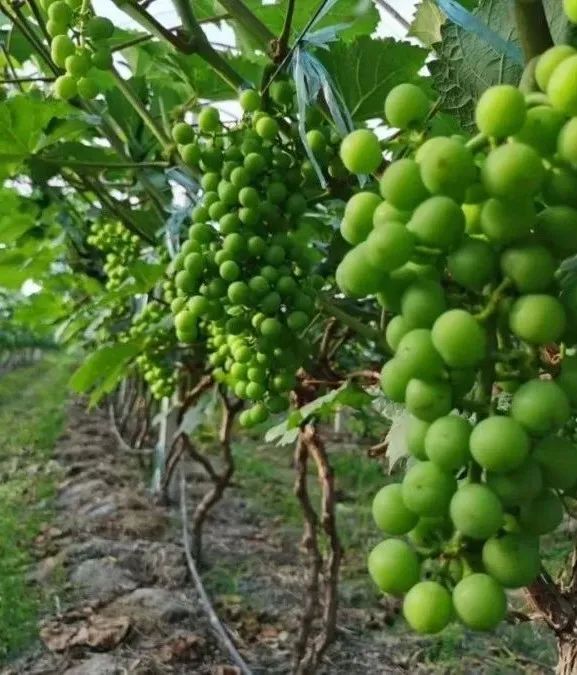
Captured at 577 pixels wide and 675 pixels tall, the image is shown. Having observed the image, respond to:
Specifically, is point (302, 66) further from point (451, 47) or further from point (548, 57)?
point (548, 57)

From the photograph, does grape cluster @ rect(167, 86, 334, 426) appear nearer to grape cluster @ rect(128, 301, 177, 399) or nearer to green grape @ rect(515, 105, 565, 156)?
green grape @ rect(515, 105, 565, 156)

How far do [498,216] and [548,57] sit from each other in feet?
0.33

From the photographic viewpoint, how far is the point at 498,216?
1.48ft

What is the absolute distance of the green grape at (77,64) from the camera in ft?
3.96

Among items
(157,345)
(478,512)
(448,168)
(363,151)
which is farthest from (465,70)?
(157,345)

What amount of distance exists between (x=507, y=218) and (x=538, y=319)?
5cm

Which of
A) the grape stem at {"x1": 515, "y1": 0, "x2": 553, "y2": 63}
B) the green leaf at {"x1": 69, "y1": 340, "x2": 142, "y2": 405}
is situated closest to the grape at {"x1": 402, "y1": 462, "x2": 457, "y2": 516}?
the grape stem at {"x1": 515, "y1": 0, "x2": 553, "y2": 63}

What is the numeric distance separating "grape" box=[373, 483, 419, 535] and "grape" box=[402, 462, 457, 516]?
1 cm

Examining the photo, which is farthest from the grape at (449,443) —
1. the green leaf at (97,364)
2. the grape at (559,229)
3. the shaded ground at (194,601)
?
the shaded ground at (194,601)

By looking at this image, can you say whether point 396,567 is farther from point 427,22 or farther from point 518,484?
point 427,22

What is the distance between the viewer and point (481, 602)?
0.43 meters

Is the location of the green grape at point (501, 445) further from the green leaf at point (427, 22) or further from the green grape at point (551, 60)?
the green leaf at point (427, 22)

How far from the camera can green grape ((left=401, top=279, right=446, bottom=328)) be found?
1.57 ft

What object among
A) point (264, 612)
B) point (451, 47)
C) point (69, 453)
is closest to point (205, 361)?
point (264, 612)
